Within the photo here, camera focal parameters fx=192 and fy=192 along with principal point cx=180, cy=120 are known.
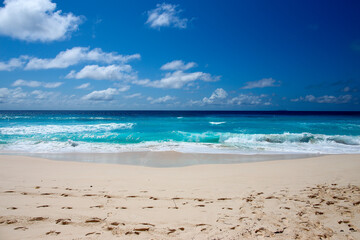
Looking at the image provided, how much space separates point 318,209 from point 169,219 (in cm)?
281

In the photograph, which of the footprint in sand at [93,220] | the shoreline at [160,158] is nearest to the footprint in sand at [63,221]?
the footprint in sand at [93,220]

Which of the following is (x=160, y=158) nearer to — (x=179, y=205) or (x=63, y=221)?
(x=179, y=205)

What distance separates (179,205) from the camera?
3885 millimetres

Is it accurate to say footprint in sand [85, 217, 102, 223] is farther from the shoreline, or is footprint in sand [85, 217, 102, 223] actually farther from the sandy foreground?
the shoreline

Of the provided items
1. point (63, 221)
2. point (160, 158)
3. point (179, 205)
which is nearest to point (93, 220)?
point (63, 221)

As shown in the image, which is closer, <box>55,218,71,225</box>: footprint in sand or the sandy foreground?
the sandy foreground

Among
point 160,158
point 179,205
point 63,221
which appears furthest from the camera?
point 160,158

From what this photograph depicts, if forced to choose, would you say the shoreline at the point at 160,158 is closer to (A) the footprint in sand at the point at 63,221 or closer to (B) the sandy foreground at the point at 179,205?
(B) the sandy foreground at the point at 179,205

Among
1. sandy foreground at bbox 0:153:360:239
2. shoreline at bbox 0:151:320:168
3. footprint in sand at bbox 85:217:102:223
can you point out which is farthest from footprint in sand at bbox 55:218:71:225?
shoreline at bbox 0:151:320:168

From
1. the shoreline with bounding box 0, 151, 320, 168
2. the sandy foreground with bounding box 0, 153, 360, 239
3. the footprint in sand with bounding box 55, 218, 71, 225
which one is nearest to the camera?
the sandy foreground with bounding box 0, 153, 360, 239

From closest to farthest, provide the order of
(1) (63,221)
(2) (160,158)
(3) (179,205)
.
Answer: (1) (63,221)
(3) (179,205)
(2) (160,158)

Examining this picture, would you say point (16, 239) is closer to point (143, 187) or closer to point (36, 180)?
point (143, 187)

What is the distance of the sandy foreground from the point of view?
290cm

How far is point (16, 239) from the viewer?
269cm
